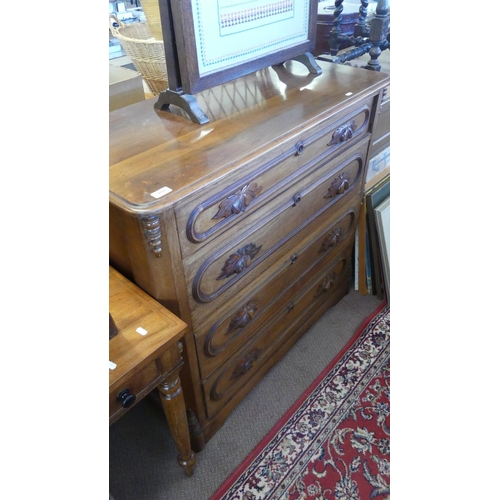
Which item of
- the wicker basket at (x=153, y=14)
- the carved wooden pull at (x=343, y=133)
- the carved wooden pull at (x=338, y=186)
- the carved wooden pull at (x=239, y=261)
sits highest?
the wicker basket at (x=153, y=14)

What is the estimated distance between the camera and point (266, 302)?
1.22m

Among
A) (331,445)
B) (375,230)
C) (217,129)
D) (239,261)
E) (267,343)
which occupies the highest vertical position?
(217,129)

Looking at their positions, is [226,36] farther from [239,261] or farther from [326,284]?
[326,284]

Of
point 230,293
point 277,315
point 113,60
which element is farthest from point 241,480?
point 113,60

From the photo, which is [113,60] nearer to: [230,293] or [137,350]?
[230,293]

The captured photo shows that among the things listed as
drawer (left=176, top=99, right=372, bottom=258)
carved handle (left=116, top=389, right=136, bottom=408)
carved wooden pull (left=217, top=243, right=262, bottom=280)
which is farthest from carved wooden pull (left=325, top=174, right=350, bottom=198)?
carved handle (left=116, top=389, right=136, bottom=408)

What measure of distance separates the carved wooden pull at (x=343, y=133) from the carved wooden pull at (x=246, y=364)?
667mm

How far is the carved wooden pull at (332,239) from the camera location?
4.51 feet

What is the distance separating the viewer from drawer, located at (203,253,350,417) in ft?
3.96

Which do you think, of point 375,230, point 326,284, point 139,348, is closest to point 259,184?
point 139,348

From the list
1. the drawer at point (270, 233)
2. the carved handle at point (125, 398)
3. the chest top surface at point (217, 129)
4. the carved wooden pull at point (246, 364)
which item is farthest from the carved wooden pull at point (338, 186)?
the carved handle at point (125, 398)

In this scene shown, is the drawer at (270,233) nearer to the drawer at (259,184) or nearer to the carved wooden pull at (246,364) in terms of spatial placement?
the drawer at (259,184)

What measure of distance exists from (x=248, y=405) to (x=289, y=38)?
3.70 ft

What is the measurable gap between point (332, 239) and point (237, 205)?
60 centimetres
